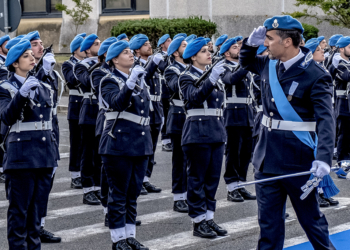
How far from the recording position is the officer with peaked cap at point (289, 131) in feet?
16.2

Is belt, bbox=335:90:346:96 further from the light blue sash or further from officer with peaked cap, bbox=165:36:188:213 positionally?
the light blue sash

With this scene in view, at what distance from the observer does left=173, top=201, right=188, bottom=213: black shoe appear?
313 inches

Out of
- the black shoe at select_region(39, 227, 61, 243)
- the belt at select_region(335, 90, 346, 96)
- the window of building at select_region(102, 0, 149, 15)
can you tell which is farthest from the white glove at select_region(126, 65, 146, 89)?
the window of building at select_region(102, 0, 149, 15)

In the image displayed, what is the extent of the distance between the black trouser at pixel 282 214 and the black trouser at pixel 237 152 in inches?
139

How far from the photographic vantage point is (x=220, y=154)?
23.2ft

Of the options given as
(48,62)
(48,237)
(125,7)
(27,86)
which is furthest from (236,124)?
(125,7)

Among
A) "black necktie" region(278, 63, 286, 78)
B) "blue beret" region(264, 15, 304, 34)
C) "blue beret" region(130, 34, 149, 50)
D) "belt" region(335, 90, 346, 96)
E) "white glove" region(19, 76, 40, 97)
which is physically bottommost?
"belt" region(335, 90, 346, 96)

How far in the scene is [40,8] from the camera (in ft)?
89.4

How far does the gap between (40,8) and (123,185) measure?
2224 cm

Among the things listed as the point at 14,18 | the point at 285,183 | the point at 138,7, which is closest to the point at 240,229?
the point at 285,183

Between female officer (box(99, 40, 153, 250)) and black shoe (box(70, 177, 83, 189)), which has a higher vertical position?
female officer (box(99, 40, 153, 250))

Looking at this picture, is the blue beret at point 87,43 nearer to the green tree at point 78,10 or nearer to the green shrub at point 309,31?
the green shrub at point 309,31

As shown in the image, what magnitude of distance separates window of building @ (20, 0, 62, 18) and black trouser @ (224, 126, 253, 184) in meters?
19.1

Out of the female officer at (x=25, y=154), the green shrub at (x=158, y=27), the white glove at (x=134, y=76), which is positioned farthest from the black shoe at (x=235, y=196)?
the green shrub at (x=158, y=27)
